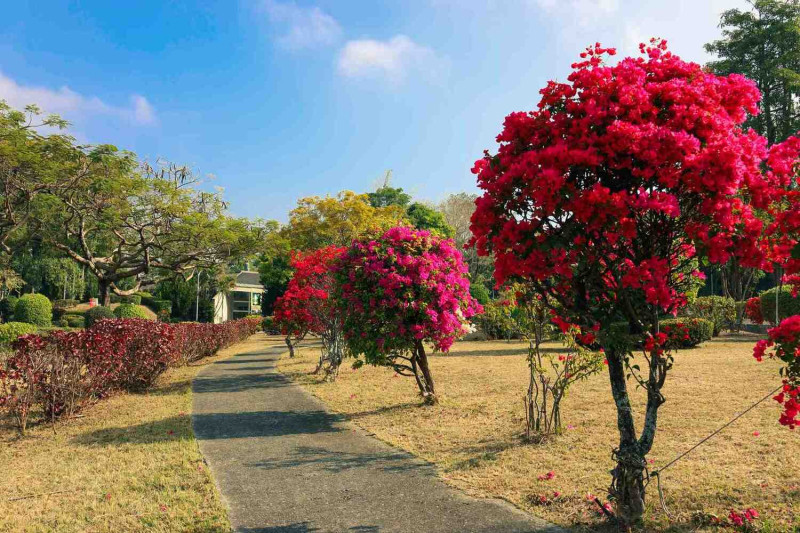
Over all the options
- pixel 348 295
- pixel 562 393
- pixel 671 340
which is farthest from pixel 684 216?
pixel 348 295

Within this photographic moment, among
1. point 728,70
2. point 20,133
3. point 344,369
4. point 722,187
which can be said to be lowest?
point 344,369

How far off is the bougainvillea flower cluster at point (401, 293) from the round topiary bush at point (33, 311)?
29.0m

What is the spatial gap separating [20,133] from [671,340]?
19.0m

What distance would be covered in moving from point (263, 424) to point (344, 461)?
257 centimetres

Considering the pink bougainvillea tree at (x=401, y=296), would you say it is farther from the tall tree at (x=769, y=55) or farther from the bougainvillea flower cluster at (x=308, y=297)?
the tall tree at (x=769, y=55)

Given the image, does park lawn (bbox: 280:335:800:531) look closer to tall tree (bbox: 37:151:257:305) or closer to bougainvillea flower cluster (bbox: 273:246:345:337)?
bougainvillea flower cluster (bbox: 273:246:345:337)

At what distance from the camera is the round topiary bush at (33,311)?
99.1ft

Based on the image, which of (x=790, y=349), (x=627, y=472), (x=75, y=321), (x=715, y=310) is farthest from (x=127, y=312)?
(x=790, y=349)

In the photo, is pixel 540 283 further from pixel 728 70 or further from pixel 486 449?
pixel 728 70

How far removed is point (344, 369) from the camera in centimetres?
1528

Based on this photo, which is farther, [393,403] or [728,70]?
[728,70]

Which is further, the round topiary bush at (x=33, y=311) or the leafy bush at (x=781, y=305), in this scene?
the round topiary bush at (x=33, y=311)

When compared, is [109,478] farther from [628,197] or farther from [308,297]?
[308,297]

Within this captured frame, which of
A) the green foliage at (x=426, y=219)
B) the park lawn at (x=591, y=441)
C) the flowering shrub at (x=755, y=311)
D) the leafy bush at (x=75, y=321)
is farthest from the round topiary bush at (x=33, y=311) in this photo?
the flowering shrub at (x=755, y=311)
